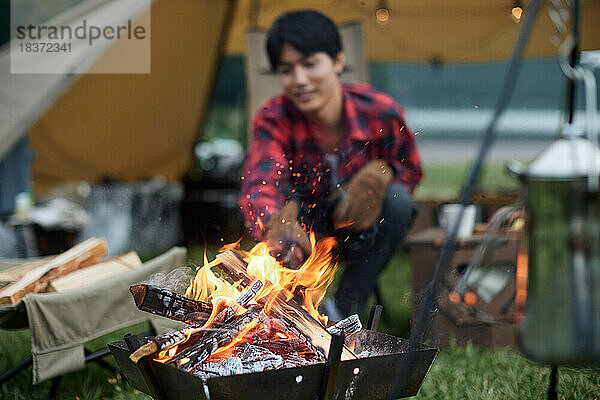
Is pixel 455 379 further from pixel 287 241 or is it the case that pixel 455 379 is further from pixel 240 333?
pixel 240 333

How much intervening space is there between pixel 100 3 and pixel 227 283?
213cm

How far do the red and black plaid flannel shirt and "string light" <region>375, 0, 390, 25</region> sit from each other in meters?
1.73

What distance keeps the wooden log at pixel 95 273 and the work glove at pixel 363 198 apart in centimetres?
70

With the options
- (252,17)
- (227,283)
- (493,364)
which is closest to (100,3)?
(252,17)

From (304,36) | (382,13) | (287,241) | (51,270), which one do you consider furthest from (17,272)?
(382,13)

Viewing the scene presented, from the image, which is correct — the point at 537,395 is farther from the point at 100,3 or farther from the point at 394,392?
the point at 100,3

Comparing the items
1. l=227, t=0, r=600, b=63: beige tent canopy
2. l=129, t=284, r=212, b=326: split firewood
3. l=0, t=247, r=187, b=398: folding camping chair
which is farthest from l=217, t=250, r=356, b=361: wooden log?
l=227, t=0, r=600, b=63: beige tent canopy

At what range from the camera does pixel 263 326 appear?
1478 mm

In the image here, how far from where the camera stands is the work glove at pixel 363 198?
2.39 metres

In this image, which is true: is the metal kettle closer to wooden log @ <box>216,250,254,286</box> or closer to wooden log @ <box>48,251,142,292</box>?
wooden log @ <box>216,250,254,286</box>

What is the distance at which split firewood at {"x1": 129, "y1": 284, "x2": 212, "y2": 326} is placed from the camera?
142cm

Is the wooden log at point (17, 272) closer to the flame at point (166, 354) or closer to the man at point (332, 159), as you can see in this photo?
the man at point (332, 159)

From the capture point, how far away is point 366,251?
8.38ft

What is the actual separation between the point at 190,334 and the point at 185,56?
361 cm
